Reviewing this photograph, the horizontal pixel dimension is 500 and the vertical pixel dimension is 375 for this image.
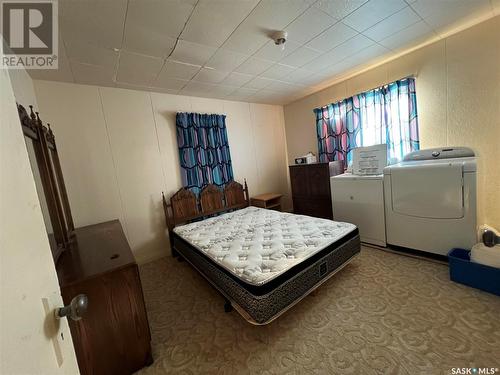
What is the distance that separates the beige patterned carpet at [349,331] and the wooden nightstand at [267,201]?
6.46ft

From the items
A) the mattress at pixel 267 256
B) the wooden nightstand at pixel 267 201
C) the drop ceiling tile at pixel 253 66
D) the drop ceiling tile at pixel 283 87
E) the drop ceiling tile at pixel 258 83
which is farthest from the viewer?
the wooden nightstand at pixel 267 201

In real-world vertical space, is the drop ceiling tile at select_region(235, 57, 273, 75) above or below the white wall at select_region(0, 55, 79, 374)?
above

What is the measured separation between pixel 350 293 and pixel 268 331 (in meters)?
0.87

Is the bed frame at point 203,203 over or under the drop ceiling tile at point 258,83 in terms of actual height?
under

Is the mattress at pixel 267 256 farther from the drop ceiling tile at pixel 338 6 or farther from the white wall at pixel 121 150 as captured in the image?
the drop ceiling tile at pixel 338 6

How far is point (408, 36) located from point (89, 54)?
3.33 metres

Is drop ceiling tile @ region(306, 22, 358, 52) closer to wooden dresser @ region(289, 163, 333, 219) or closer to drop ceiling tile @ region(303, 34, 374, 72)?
drop ceiling tile @ region(303, 34, 374, 72)

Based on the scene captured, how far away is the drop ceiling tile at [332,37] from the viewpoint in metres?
2.06

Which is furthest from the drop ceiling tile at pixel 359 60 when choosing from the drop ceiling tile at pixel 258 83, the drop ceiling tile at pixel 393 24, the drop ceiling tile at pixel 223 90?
the drop ceiling tile at pixel 223 90

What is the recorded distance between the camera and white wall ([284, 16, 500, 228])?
2266mm

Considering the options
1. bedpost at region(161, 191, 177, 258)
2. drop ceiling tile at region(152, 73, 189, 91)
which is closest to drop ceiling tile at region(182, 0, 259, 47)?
drop ceiling tile at region(152, 73, 189, 91)

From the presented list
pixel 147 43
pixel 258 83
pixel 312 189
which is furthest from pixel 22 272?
pixel 312 189

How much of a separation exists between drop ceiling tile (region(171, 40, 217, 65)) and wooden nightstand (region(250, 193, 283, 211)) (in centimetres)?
240

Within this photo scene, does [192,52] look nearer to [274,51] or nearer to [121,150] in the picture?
[274,51]
